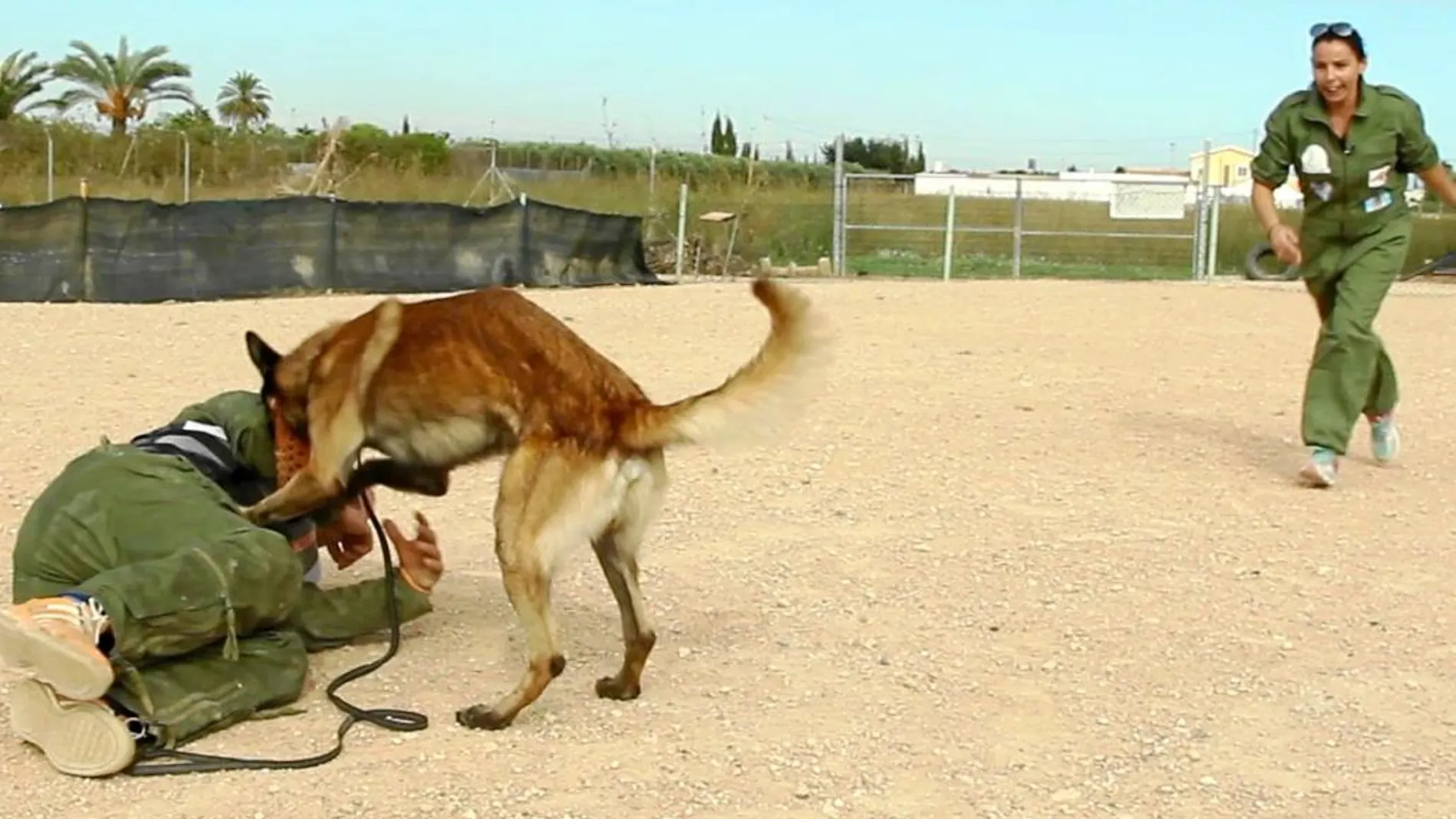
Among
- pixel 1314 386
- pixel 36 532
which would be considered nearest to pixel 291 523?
pixel 36 532

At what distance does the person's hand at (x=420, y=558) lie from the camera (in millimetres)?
5250

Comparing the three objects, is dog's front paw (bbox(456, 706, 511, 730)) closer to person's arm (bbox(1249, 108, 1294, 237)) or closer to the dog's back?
the dog's back

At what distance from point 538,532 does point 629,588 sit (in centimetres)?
39

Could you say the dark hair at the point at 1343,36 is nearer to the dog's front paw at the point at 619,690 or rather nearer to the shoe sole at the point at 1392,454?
the shoe sole at the point at 1392,454

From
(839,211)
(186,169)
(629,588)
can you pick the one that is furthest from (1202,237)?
(629,588)

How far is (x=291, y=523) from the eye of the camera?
192 inches

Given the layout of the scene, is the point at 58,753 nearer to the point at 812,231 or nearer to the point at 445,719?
the point at 445,719

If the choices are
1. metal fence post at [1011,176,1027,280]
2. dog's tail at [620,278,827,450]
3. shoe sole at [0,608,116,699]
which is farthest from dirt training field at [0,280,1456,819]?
metal fence post at [1011,176,1027,280]

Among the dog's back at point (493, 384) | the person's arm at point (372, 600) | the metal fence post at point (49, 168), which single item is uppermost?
the metal fence post at point (49, 168)

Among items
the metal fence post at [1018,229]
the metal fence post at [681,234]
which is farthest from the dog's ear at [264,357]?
the metal fence post at [1018,229]

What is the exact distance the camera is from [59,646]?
12.8 feet

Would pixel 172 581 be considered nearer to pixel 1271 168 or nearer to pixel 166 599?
pixel 166 599

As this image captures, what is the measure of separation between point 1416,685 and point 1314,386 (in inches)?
124

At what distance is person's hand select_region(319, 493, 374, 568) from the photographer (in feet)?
17.0
